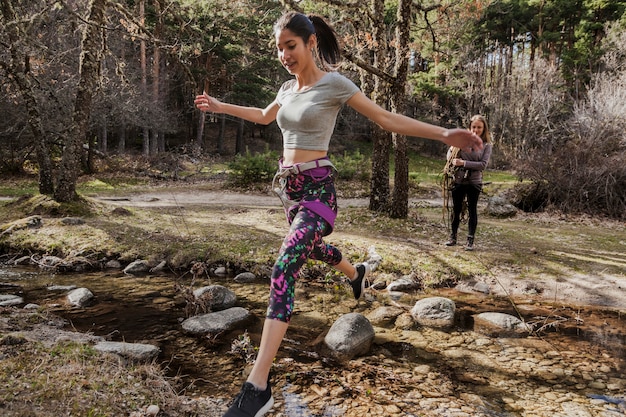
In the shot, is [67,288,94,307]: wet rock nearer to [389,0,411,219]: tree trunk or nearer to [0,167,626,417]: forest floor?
[0,167,626,417]: forest floor

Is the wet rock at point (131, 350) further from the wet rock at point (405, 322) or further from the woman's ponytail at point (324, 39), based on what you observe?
the woman's ponytail at point (324, 39)

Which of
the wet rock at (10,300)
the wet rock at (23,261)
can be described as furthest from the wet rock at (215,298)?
the wet rock at (23,261)

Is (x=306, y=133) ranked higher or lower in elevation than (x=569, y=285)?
higher

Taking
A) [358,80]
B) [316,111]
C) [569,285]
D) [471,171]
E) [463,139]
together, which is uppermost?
[358,80]

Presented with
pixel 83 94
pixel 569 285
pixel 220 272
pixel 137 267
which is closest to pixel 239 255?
pixel 220 272

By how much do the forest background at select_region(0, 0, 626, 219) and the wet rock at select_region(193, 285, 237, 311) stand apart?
3764 mm

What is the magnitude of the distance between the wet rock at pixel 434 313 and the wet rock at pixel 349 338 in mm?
877

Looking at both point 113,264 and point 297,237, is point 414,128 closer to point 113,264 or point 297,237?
point 297,237

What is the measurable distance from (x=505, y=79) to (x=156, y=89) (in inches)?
944

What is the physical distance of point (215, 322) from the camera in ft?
14.3

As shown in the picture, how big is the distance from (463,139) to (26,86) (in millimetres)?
10291

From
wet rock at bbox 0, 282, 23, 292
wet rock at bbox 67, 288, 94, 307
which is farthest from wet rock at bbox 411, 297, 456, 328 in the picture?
wet rock at bbox 0, 282, 23, 292

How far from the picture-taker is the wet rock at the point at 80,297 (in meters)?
4.92

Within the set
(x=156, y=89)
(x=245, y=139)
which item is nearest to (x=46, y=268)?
(x=156, y=89)
